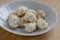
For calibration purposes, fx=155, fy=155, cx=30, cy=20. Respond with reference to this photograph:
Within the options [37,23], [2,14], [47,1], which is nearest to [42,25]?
[37,23]

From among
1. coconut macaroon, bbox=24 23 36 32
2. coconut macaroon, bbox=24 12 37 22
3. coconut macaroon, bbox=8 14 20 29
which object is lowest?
coconut macaroon, bbox=24 23 36 32

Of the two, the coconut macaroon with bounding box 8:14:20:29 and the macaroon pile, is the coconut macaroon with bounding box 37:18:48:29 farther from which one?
the coconut macaroon with bounding box 8:14:20:29

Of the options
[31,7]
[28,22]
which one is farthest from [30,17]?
[31,7]

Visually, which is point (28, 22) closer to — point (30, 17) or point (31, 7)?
point (30, 17)

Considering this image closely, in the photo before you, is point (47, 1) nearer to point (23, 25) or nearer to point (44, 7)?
point (44, 7)

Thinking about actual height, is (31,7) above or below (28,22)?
above

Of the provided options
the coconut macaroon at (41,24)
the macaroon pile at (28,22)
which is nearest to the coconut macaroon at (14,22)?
the macaroon pile at (28,22)

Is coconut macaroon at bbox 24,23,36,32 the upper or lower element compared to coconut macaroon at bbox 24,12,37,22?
lower

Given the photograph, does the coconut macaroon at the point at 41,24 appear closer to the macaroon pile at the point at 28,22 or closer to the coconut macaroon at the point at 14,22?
the macaroon pile at the point at 28,22

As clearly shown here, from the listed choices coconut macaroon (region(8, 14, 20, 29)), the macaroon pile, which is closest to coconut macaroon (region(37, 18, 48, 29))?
the macaroon pile

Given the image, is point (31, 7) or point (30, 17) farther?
point (31, 7)

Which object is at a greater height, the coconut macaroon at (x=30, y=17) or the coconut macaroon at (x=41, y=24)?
the coconut macaroon at (x=30, y=17)
